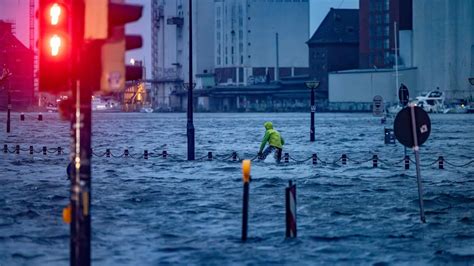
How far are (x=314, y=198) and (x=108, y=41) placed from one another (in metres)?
13.1

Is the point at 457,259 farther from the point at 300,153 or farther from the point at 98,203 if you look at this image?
the point at 300,153

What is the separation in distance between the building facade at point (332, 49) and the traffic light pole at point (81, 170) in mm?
143657

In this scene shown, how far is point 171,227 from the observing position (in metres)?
16.5

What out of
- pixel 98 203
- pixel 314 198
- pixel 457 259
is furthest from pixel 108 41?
pixel 314 198

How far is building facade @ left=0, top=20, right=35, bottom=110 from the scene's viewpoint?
150 m

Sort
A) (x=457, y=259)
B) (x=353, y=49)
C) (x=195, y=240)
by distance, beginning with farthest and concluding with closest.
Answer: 1. (x=353, y=49)
2. (x=195, y=240)
3. (x=457, y=259)

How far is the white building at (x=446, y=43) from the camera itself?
4542 inches

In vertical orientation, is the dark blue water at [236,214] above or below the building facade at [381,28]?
below

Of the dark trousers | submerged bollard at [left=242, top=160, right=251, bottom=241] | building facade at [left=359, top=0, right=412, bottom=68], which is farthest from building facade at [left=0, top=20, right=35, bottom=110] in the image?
submerged bollard at [left=242, top=160, right=251, bottom=241]

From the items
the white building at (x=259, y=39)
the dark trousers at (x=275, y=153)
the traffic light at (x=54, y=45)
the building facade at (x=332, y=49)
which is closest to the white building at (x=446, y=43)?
the building facade at (x=332, y=49)

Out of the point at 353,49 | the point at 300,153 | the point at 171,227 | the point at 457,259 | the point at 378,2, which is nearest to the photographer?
the point at 457,259

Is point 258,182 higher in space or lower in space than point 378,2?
lower

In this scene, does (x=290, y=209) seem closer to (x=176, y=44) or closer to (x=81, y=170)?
(x=81, y=170)

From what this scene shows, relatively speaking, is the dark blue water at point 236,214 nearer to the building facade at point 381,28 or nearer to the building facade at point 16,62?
the building facade at point 381,28
